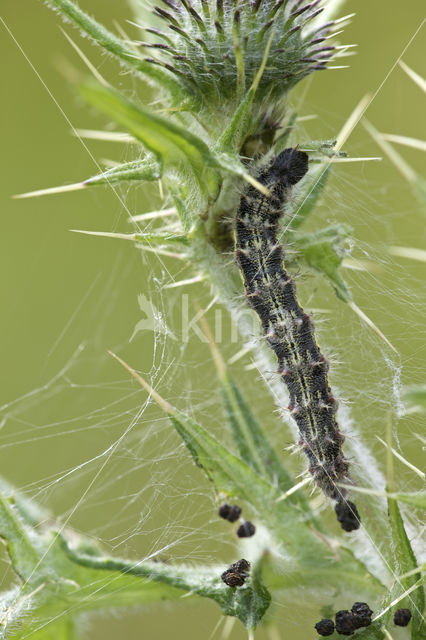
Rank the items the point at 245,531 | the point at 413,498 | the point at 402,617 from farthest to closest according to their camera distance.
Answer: the point at 245,531 < the point at 402,617 < the point at 413,498

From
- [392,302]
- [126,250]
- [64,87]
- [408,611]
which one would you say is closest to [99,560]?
[408,611]

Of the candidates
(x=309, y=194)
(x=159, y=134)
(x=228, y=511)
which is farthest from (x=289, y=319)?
(x=159, y=134)

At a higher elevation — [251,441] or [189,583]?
[251,441]

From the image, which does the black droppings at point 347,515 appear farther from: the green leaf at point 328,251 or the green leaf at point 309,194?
the green leaf at point 309,194

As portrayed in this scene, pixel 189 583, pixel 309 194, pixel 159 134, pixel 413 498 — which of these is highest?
pixel 159 134

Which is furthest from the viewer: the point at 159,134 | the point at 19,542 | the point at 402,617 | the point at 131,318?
the point at 131,318

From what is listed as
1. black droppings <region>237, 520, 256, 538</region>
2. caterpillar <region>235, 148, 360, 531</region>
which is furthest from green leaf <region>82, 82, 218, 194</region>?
black droppings <region>237, 520, 256, 538</region>

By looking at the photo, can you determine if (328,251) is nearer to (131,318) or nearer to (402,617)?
(402,617)

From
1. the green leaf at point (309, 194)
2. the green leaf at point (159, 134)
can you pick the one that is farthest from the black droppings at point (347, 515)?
the green leaf at point (159, 134)
